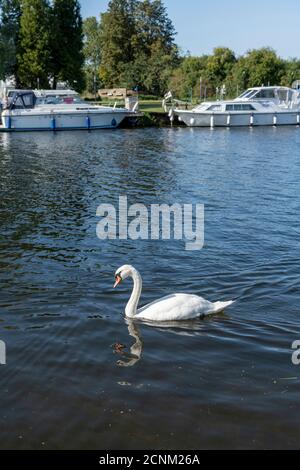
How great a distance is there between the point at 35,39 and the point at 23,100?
47.7ft

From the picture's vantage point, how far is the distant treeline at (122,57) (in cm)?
6097

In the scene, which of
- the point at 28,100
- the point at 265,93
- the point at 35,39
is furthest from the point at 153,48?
the point at 28,100

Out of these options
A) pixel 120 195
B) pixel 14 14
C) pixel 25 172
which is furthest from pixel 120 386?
pixel 14 14

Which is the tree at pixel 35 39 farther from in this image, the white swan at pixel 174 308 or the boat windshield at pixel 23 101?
the white swan at pixel 174 308

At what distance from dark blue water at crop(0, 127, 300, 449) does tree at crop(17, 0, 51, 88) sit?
42.3m

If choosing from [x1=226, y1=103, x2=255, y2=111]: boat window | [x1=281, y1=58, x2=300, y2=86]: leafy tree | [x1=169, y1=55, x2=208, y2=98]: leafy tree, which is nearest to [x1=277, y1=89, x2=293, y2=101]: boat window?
[x1=226, y1=103, x2=255, y2=111]: boat window

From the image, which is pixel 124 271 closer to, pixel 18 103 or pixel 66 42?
pixel 18 103

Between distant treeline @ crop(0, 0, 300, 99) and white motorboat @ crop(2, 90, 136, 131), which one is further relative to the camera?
distant treeline @ crop(0, 0, 300, 99)

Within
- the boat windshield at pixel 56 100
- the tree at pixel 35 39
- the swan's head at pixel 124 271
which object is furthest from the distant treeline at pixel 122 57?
the swan's head at pixel 124 271

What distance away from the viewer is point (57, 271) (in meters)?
12.7

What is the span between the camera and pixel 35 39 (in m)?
60.6

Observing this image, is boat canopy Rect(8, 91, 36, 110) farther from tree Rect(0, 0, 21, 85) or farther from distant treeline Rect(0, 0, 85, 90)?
tree Rect(0, 0, 21, 85)

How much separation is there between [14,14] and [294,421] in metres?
65.2

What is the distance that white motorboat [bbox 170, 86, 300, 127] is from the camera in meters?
53.2
